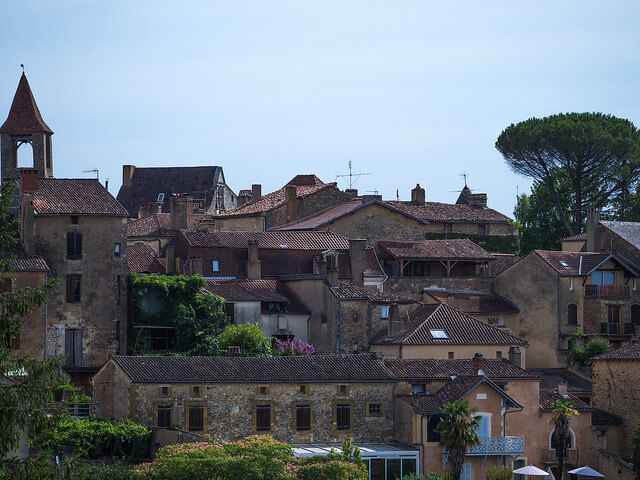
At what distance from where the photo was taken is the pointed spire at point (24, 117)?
65.1m

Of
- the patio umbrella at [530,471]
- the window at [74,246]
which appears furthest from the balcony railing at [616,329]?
the window at [74,246]

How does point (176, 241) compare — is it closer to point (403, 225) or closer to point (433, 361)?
point (403, 225)

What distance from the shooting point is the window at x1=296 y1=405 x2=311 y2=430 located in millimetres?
53812

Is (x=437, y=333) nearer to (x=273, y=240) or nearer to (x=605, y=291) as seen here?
(x=605, y=291)

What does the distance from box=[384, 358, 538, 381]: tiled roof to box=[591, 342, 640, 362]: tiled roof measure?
625cm

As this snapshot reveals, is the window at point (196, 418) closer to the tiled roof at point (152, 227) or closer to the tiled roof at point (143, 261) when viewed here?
the tiled roof at point (143, 261)

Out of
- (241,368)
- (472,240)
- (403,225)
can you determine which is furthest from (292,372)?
(472,240)

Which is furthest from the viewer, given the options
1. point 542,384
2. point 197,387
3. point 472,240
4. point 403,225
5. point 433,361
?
point 472,240

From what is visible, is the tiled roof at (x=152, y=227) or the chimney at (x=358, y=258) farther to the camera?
the tiled roof at (x=152, y=227)

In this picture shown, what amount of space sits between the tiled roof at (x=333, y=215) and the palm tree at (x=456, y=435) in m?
26.6

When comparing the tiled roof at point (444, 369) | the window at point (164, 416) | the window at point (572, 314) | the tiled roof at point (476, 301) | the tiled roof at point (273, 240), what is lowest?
the window at point (164, 416)

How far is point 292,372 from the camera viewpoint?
2146 inches

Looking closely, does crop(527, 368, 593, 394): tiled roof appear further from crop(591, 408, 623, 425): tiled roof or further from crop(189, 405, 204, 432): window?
crop(189, 405, 204, 432): window

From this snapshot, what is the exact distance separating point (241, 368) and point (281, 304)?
12.2 meters
